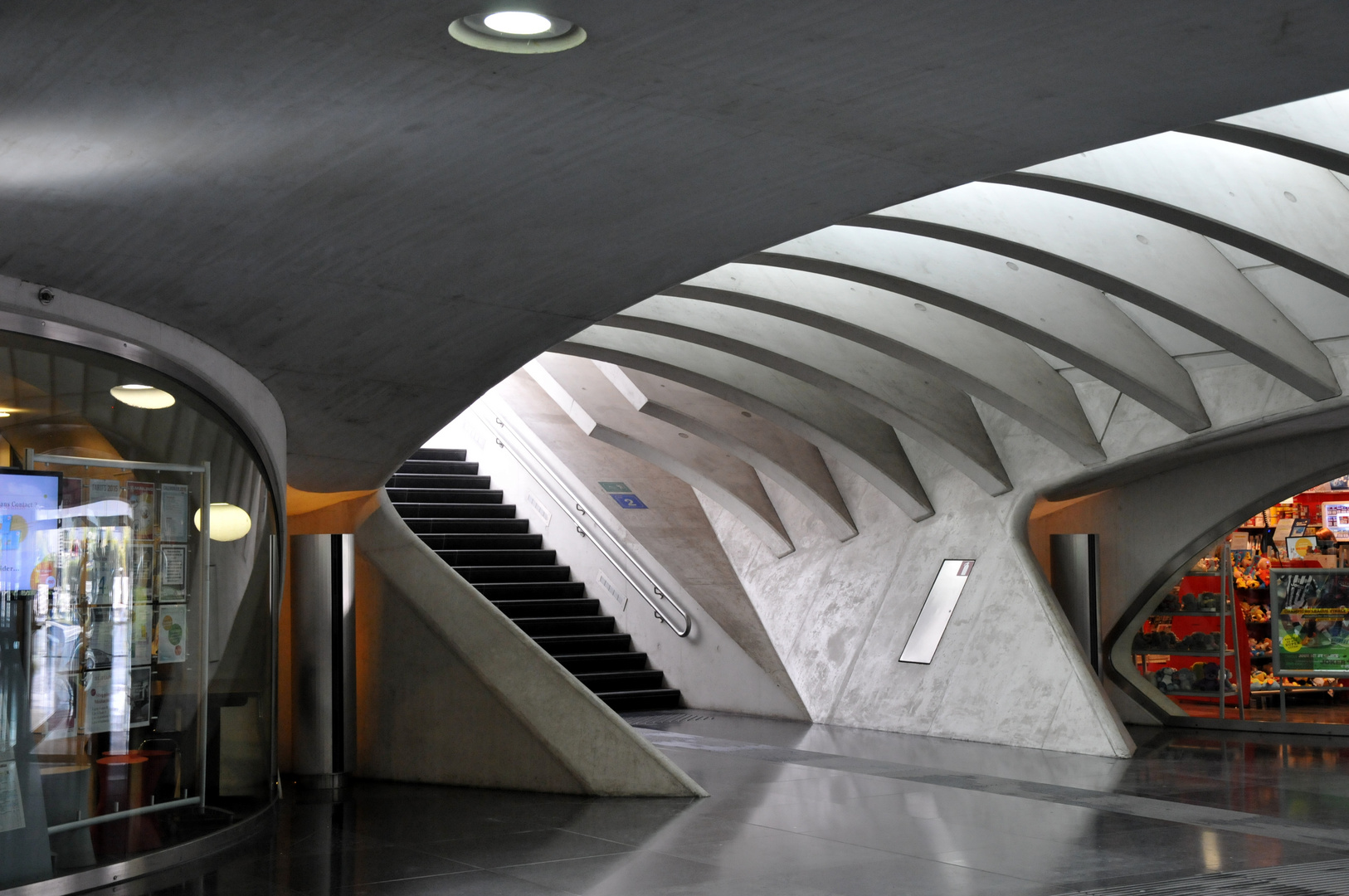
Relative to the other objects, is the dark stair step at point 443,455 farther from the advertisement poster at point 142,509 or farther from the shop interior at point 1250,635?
the advertisement poster at point 142,509

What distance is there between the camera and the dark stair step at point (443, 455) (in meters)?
25.4

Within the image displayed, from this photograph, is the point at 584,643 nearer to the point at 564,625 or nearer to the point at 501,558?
Result: the point at 564,625

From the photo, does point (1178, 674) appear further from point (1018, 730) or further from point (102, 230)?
point (102, 230)

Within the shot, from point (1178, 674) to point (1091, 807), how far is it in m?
8.41

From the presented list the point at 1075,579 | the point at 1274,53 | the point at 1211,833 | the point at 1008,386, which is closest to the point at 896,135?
the point at 1274,53

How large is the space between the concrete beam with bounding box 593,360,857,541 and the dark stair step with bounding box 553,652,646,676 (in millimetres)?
3880

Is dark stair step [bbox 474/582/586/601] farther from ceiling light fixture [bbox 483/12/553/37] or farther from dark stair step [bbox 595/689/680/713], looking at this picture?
ceiling light fixture [bbox 483/12/553/37]

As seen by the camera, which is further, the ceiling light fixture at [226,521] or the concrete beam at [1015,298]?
the concrete beam at [1015,298]

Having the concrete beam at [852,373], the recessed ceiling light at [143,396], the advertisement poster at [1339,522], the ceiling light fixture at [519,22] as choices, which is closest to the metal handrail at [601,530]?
the concrete beam at [852,373]

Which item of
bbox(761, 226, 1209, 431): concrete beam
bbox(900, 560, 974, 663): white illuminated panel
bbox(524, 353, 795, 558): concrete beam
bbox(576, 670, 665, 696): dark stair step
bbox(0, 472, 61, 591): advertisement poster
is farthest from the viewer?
bbox(576, 670, 665, 696): dark stair step

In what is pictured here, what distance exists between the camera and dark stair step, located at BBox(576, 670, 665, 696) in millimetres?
20094

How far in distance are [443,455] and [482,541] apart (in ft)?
12.6

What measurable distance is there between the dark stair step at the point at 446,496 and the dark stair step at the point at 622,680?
15.8 ft

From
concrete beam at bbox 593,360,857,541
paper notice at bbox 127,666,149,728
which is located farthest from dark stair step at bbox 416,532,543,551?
paper notice at bbox 127,666,149,728
